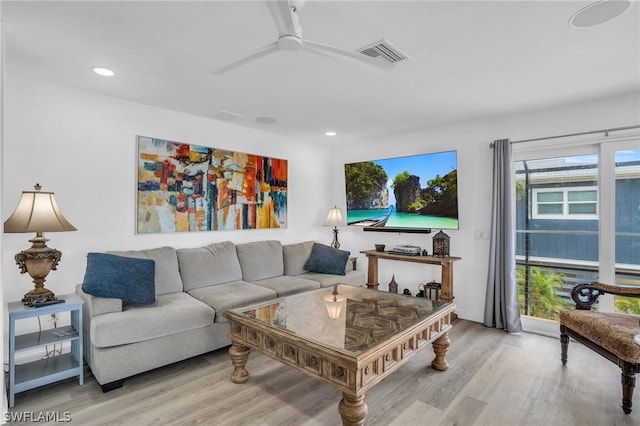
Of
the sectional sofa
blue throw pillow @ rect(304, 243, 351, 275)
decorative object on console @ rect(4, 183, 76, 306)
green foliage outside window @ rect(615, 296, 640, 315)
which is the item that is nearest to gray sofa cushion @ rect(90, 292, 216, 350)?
the sectional sofa

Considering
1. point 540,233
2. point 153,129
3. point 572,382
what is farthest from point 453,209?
point 153,129

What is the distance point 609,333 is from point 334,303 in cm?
191

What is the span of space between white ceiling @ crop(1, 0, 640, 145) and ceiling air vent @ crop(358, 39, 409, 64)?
0.05 metres

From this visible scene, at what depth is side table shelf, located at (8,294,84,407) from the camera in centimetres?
214

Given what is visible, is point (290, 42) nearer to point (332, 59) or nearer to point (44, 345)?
point (332, 59)

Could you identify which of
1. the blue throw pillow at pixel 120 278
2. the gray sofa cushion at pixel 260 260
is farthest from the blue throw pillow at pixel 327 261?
the blue throw pillow at pixel 120 278

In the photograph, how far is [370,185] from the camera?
15.9 feet

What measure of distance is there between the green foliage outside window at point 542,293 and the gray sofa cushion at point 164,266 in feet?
12.1

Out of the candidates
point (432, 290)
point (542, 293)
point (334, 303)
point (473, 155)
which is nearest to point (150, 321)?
point (334, 303)

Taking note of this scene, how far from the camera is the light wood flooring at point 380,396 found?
2.03m

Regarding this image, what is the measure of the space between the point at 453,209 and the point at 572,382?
6.66ft

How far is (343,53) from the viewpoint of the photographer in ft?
5.49

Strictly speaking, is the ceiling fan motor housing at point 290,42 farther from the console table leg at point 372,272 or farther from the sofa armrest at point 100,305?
the console table leg at point 372,272

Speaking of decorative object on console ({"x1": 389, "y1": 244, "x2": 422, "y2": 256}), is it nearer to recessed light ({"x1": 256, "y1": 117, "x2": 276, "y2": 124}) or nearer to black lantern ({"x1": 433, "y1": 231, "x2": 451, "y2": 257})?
black lantern ({"x1": 433, "y1": 231, "x2": 451, "y2": 257})
